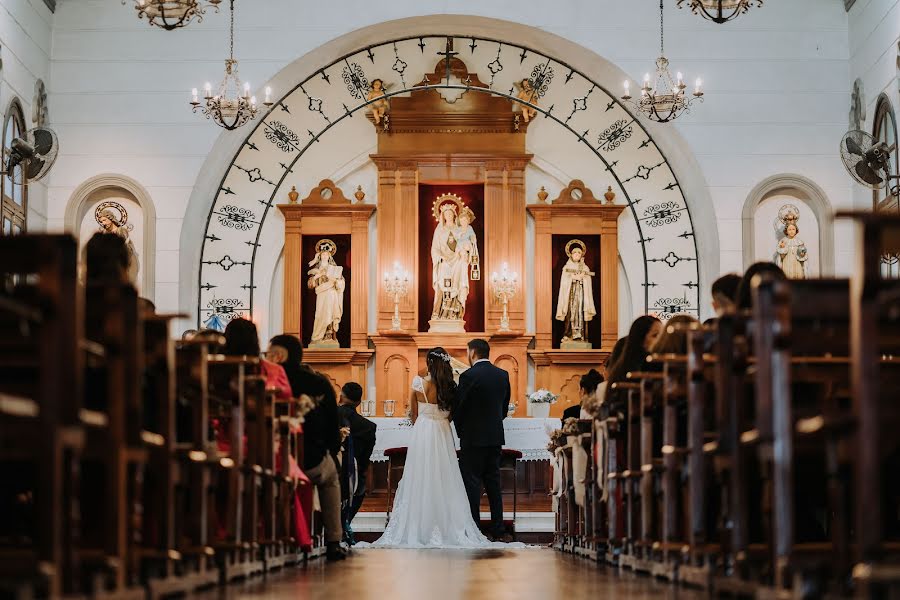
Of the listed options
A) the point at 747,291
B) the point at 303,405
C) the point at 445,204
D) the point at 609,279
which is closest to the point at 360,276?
the point at 445,204

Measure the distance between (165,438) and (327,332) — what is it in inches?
392

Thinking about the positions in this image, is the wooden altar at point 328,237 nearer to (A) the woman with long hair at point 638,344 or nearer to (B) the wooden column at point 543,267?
(B) the wooden column at point 543,267

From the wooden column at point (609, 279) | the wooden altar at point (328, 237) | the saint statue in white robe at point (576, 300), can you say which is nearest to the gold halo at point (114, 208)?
the wooden altar at point (328, 237)

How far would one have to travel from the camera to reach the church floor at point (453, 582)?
5.13m

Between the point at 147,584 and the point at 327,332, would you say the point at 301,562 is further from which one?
the point at 327,332

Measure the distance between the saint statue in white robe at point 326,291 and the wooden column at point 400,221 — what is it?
51 centimetres

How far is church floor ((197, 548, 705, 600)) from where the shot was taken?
16.8 feet

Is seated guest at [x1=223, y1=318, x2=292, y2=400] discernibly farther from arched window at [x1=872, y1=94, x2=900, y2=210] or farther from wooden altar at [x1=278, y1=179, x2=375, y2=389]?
wooden altar at [x1=278, y1=179, x2=375, y2=389]

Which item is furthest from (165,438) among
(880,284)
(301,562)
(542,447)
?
(542,447)

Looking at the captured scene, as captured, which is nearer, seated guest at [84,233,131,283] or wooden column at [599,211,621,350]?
seated guest at [84,233,131,283]

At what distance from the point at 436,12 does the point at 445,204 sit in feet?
8.64

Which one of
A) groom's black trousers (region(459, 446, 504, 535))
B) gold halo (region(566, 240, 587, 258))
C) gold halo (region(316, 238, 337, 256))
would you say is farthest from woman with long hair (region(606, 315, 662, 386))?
gold halo (region(316, 238, 337, 256))

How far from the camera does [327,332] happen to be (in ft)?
49.0

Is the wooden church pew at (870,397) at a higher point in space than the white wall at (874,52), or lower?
lower
